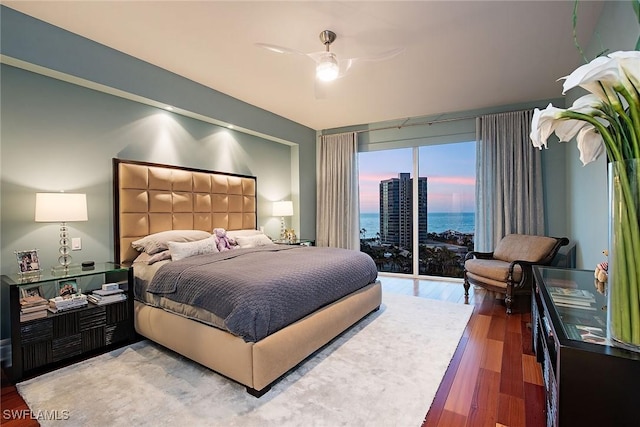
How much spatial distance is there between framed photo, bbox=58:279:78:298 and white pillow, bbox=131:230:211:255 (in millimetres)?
626

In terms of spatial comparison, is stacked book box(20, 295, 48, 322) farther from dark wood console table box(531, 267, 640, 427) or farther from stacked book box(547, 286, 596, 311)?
stacked book box(547, 286, 596, 311)

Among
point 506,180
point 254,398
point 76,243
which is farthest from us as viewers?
point 506,180

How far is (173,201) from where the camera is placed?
3.70 metres

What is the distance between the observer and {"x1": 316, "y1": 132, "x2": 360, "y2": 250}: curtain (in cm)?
575

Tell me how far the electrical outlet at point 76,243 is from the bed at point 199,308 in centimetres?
31

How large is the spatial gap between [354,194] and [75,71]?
4.28m

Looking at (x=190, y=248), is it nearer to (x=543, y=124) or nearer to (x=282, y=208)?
(x=282, y=208)

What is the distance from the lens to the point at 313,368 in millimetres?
2320

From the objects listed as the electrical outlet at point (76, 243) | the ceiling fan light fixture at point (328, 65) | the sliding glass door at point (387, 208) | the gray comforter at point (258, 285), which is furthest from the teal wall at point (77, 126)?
the sliding glass door at point (387, 208)

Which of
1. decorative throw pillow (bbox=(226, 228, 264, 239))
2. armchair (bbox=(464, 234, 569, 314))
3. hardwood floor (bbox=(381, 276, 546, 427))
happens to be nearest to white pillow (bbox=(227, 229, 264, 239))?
decorative throw pillow (bbox=(226, 228, 264, 239))

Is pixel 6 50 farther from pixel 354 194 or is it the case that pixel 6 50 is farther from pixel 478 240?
pixel 478 240

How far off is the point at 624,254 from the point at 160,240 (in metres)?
3.53

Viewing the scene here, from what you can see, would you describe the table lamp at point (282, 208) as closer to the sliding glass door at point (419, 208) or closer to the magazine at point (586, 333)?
the sliding glass door at point (419, 208)

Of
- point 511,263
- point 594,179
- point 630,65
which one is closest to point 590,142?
point 630,65
